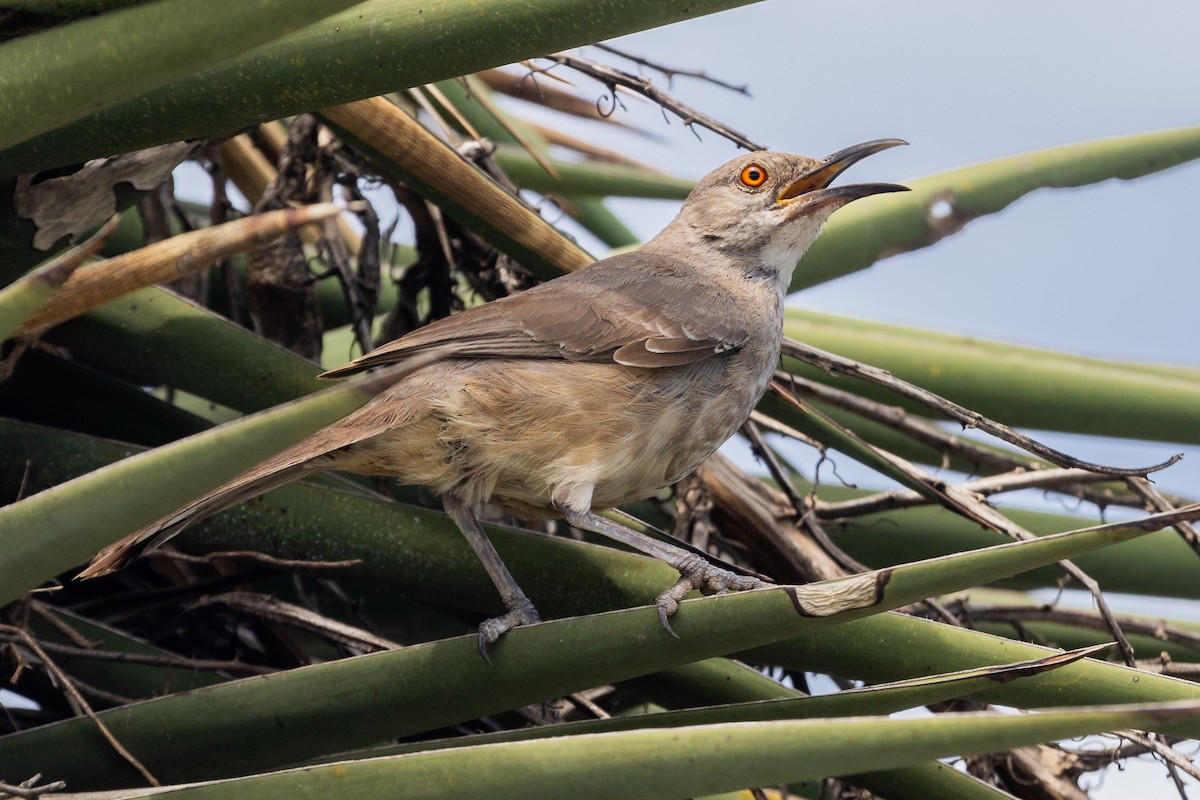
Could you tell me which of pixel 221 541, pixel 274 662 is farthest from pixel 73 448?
pixel 274 662

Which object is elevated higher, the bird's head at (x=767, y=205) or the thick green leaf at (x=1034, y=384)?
the bird's head at (x=767, y=205)

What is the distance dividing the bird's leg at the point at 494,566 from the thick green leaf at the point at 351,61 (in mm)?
1006

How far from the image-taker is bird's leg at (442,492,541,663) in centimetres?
238

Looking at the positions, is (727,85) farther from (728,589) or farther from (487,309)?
(728,589)

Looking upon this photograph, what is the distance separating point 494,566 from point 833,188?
5.01ft

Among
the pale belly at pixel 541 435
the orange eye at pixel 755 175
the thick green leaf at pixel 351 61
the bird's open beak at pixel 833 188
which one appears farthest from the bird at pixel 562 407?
the thick green leaf at pixel 351 61

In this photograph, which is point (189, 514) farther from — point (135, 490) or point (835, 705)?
point (835, 705)

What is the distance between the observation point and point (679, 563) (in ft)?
8.12

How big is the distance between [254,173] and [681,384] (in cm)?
183

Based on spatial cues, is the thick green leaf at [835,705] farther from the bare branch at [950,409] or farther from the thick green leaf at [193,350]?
the thick green leaf at [193,350]

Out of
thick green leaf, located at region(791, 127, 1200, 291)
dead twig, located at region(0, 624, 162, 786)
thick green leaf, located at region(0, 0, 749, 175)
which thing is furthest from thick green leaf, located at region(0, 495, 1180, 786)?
thick green leaf, located at region(791, 127, 1200, 291)

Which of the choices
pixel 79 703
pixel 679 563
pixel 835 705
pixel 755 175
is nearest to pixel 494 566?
pixel 679 563

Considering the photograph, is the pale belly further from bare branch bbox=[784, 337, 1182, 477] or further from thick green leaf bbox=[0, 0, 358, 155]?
thick green leaf bbox=[0, 0, 358, 155]

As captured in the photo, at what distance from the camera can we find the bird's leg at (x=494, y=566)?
7.80 ft
